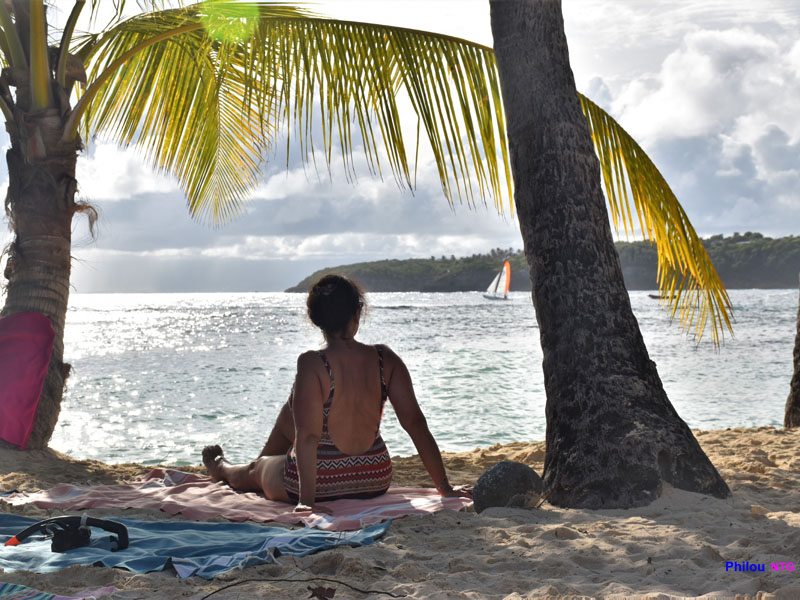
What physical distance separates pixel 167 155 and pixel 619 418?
501cm

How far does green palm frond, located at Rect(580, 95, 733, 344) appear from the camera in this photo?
5.04m

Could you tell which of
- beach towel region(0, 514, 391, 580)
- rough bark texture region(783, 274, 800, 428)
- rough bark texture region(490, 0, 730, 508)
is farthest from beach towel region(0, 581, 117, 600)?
rough bark texture region(783, 274, 800, 428)

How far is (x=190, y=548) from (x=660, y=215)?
4.07 metres

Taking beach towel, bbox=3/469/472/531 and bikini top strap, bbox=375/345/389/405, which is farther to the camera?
bikini top strap, bbox=375/345/389/405

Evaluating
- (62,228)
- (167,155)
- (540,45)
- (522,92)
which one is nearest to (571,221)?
(522,92)

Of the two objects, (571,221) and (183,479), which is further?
(183,479)

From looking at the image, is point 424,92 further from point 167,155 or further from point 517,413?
point 517,413

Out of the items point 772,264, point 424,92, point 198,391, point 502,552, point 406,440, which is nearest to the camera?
point 502,552

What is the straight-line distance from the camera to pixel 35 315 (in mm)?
5180

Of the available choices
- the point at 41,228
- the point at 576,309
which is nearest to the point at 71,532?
the point at 576,309

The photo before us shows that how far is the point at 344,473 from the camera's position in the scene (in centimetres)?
341

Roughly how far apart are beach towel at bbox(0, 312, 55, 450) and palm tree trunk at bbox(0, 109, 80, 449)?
0.14 metres

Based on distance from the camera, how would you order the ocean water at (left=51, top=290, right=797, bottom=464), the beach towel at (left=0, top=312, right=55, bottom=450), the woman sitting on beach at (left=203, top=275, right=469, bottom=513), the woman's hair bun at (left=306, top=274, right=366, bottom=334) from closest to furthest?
1. the woman sitting on beach at (left=203, top=275, right=469, bottom=513)
2. the woman's hair bun at (left=306, top=274, right=366, bottom=334)
3. the beach towel at (left=0, top=312, right=55, bottom=450)
4. the ocean water at (left=51, top=290, right=797, bottom=464)

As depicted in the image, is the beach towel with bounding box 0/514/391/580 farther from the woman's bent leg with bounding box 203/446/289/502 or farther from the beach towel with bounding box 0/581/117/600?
the woman's bent leg with bounding box 203/446/289/502
